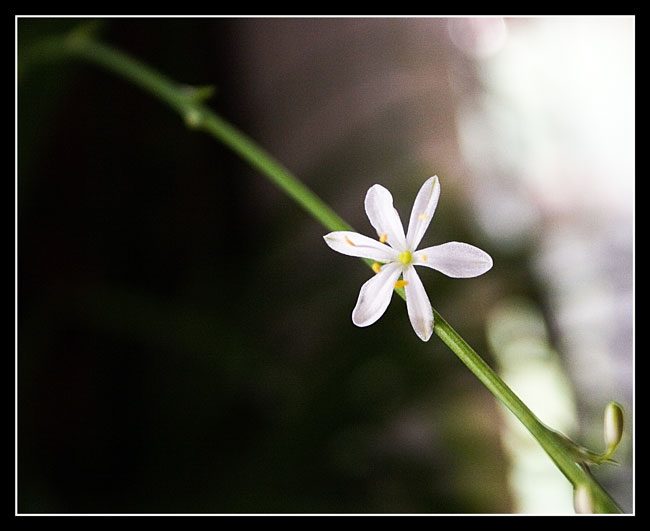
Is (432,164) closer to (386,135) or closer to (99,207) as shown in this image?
(386,135)

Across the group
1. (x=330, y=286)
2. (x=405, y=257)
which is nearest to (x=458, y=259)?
(x=405, y=257)

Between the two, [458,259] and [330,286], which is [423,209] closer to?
[458,259]

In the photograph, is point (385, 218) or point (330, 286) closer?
point (385, 218)

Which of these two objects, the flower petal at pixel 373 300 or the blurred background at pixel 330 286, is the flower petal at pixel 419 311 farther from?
the blurred background at pixel 330 286

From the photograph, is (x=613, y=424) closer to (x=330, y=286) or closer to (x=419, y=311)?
(x=419, y=311)

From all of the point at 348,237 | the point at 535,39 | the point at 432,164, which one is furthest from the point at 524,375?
the point at 348,237
